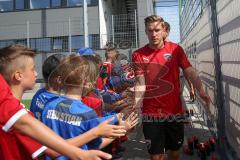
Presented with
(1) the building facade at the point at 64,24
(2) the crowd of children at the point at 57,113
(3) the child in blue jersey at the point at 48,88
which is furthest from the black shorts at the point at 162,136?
(1) the building facade at the point at 64,24

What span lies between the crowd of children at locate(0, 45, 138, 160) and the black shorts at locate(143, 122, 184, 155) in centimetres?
131

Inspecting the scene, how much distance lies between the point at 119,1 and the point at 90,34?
9124mm

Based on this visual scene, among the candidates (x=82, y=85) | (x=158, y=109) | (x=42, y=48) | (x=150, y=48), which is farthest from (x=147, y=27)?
(x=42, y=48)

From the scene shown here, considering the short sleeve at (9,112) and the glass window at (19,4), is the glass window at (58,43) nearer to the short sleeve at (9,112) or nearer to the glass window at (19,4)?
the glass window at (19,4)

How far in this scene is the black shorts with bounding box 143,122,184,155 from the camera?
18.6ft

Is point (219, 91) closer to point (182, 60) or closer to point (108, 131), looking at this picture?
point (182, 60)

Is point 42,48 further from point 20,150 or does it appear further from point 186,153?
point 20,150

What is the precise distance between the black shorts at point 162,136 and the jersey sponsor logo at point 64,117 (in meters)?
2.47

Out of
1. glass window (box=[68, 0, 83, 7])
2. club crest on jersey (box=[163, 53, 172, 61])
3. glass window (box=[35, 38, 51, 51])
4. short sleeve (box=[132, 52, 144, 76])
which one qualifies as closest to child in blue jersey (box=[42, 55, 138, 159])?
short sleeve (box=[132, 52, 144, 76])

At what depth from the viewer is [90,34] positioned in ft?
88.0

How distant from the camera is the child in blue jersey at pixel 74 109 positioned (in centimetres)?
318

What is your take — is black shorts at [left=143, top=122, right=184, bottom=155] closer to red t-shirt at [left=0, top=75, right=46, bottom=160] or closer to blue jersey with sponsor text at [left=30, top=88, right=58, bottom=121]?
blue jersey with sponsor text at [left=30, top=88, right=58, bottom=121]

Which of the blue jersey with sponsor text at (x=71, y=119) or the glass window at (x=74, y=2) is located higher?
the glass window at (x=74, y=2)

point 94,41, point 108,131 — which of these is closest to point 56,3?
point 94,41
